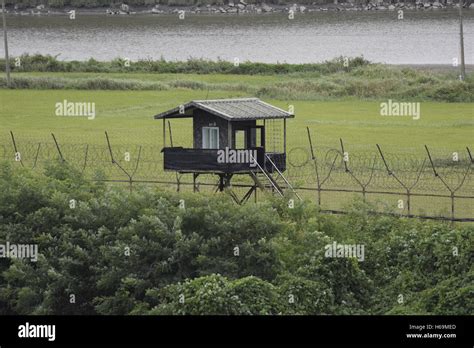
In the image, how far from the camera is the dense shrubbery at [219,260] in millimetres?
47156

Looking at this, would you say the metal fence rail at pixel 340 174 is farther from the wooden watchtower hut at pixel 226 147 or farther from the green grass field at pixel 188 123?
the green grass field at pixel 188 123

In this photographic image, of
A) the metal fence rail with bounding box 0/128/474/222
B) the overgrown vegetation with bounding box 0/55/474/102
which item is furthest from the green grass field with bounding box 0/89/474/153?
the metal fence rail with bounding box 0/128/474/222

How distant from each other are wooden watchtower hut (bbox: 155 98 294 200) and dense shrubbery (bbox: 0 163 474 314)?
146 inches

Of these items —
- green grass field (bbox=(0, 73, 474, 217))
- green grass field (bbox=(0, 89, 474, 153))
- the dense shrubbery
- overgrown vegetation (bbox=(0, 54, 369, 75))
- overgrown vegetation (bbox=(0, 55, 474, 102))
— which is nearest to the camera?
the dense shrubbery

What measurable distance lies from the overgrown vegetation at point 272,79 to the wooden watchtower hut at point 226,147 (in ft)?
120

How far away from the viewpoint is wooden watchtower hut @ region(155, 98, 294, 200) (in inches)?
2355

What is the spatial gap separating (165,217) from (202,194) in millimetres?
2674

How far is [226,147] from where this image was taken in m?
60.4

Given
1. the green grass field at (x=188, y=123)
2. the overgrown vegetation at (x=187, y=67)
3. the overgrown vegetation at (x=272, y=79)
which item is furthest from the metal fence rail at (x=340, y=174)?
the overgrown vegetation at (x=187, y=67)

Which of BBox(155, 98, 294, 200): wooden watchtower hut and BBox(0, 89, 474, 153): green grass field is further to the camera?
BBox(0, 89, 474, 153): green grass field

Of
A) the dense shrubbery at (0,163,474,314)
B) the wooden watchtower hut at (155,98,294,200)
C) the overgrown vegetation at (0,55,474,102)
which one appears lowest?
the dense shrubbery at (0,163,474,314)

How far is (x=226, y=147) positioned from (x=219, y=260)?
10.2 metres

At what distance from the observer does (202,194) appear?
5572cm

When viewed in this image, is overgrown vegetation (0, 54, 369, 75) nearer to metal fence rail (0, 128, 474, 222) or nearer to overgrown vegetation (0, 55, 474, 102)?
overgrown vegetation (0, 55, 474, 102)
